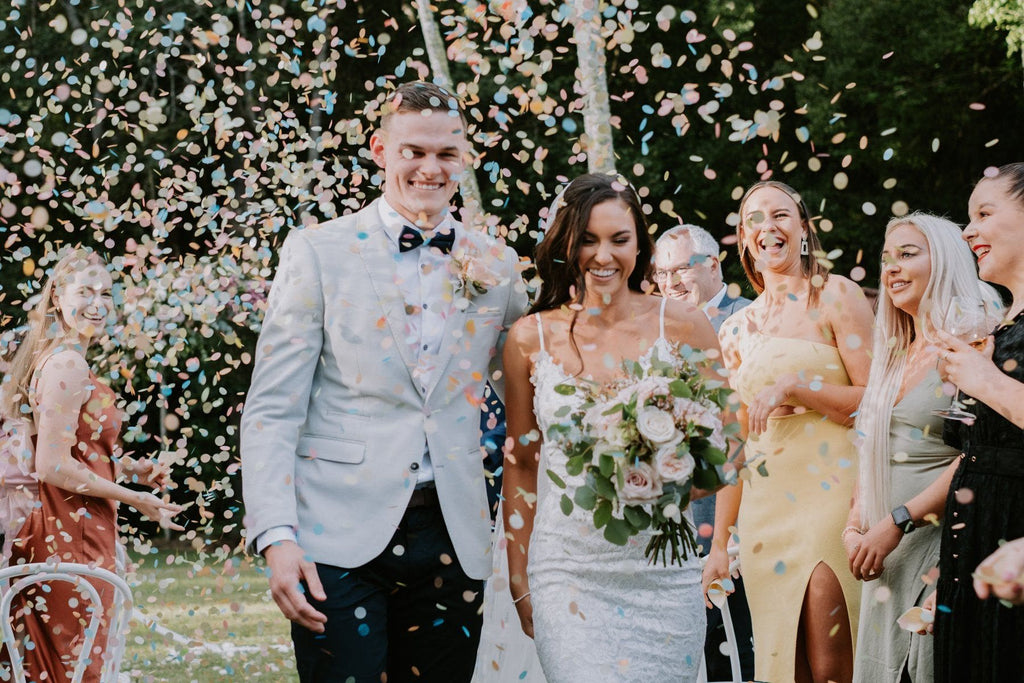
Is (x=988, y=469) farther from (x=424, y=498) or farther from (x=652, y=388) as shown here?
(x=424, y=498)

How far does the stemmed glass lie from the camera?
11.5ft

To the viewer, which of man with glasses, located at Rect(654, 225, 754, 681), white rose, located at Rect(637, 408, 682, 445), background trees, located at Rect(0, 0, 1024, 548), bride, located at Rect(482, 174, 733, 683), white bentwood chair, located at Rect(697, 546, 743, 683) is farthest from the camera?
background trees, located at Rect(0, 0, 1024, 548)

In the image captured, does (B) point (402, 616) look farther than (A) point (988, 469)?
No

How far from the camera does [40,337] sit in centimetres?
492

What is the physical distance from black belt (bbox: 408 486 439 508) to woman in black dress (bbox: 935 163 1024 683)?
1.40 m

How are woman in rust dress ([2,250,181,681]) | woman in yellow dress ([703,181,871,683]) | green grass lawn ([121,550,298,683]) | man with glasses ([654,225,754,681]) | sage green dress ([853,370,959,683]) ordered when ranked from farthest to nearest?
1. green grass lawn ([121,550,298,683])
2. man with glasses ([654,225,754,681])
3. woman in rust dress ([2,250,181,681])
4. woman in yellow dress ([703,181,871,683])
5. sage green dress ([853,370,959,683])

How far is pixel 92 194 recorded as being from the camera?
560 cm

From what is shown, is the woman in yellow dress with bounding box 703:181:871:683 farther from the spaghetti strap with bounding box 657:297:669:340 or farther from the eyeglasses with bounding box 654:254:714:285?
the eyeglasses with bounding box 654:254:714:285

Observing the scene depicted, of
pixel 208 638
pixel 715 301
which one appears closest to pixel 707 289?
pixel 715 301

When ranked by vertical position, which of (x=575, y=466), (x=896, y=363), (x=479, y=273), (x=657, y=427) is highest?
(x=479, y=273)

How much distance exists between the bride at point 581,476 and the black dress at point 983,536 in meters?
0.69

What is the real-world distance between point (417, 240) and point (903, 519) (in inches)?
67.3

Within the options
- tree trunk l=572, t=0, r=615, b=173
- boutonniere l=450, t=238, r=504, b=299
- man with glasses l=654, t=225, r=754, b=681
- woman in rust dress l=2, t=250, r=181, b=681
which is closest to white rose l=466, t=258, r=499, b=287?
boutonniere l=450, t=238, r=504, b=299

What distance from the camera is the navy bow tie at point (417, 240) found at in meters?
3.26
